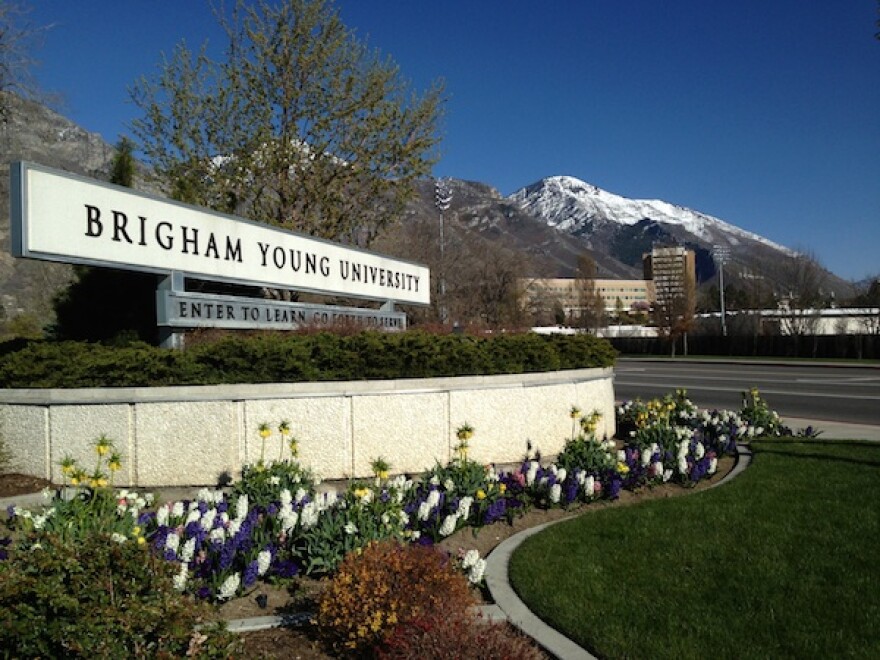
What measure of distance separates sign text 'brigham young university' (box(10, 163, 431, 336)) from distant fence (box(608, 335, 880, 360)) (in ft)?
119

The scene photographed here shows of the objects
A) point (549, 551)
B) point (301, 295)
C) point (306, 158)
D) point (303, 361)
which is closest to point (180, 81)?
point (306, 158)

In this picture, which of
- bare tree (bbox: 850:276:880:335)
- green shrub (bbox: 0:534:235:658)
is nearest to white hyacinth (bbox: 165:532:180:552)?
green shrub (bbox: 0:534:235:658)

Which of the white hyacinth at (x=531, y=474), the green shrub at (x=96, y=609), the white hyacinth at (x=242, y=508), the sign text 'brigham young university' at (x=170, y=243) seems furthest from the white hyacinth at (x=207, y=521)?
the sign text 'brigham young university' at (x=170, y=243)

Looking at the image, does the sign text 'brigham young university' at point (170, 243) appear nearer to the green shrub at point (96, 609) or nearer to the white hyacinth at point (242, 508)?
the white hyacinth at point (242, 508)

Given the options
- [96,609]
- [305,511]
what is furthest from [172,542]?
[96,609]

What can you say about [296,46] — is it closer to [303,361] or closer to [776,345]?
[303,361]

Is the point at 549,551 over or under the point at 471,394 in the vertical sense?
under

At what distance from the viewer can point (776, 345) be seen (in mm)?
45469

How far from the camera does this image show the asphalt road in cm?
1507

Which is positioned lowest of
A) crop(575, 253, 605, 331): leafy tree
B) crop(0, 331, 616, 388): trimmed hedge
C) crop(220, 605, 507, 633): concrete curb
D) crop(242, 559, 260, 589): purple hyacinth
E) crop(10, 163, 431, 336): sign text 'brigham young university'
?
crop(220, 605, 507, 633): concrete curb

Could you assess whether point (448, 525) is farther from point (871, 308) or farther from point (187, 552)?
point (871, 308)

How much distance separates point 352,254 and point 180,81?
27.5 ft

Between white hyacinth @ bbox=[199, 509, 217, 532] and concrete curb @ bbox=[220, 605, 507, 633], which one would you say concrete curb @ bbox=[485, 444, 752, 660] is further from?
white hyacinth @ bbox=[199, 509, 217, 532]

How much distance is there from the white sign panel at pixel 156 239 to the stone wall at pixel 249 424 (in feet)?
5.03
